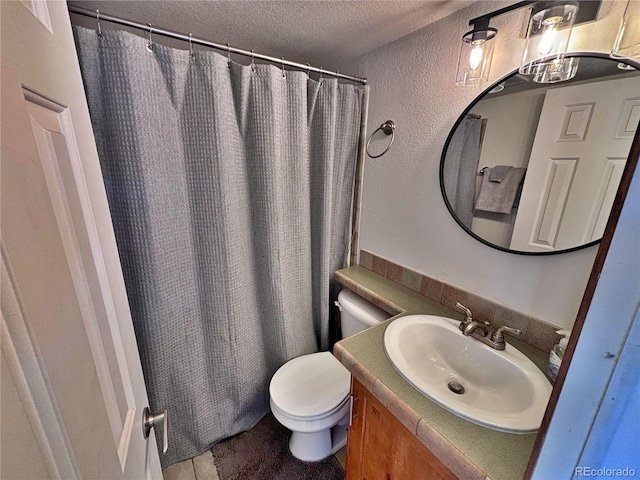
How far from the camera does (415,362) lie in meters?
1.04

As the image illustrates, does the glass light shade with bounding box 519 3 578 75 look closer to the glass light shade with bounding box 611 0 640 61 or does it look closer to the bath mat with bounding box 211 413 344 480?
the glass light shade with bounding box 611 0 640 61

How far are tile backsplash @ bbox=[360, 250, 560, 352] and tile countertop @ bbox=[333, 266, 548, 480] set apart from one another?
0.06 meters

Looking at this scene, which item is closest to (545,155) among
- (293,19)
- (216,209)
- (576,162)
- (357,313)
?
(576,162)

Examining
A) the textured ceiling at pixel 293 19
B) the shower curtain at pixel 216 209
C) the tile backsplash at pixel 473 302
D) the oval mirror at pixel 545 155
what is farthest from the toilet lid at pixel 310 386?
the textured ceiling at pixel 293 19

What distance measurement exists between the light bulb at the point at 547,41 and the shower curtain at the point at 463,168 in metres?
0.26

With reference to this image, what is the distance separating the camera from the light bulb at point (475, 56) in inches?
39.7

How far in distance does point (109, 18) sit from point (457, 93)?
1.31m

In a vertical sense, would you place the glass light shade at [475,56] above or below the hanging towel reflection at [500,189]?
above

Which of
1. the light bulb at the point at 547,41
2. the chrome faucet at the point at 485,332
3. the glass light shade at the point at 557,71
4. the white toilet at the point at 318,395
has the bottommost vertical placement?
the white toilet at the point at 318,395

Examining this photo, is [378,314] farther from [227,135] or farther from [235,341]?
[227,135]

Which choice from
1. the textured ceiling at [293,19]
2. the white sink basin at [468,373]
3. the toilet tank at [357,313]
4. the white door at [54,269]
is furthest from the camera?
the toilet tank at [357,313]

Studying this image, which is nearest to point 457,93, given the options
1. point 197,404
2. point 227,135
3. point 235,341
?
point 227,135

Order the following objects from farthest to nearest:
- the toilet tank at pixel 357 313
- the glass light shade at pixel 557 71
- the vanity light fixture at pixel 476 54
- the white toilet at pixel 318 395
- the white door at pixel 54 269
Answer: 1. the toilet tank at pixel 357 313
2. the white toilet at pixel 318 395
3. the vanity light fixture at pixel 476 54
4. the glass light shade at pixel 557 71
5. the white door at pixel 54 269

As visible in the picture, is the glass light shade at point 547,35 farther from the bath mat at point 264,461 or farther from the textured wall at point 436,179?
the bath mat at point 264,461
